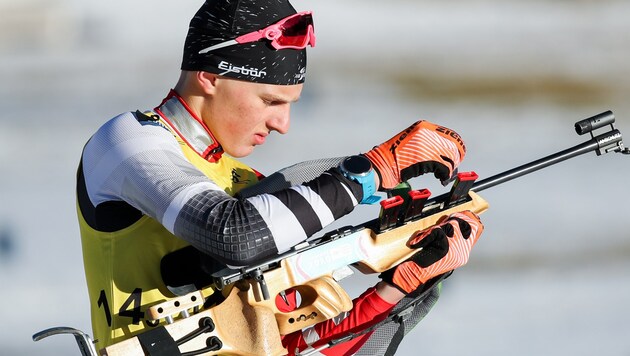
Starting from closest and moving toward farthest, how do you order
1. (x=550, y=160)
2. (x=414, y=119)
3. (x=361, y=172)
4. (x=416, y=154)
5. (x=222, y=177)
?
(x=361, y=172), (x=416, y=154), (x=222, y=177), (x=550, y=160), (x=414, y=119)

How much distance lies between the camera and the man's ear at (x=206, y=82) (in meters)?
2.82

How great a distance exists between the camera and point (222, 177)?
117 inches

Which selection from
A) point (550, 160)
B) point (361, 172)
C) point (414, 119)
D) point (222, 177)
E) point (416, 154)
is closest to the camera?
point (361, 172)

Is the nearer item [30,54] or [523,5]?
[30,54]

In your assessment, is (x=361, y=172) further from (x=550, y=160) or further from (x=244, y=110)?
(x=550, y=160)

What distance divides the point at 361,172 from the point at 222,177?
468mm

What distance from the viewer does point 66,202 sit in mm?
4773

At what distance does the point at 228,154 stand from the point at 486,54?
8.15 ft

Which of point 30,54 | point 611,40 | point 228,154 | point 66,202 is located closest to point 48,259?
point 66,202

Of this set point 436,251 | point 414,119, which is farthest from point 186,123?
point 414,119

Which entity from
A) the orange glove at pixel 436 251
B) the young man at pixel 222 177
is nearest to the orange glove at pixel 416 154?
→ the young man at pixel 222 177

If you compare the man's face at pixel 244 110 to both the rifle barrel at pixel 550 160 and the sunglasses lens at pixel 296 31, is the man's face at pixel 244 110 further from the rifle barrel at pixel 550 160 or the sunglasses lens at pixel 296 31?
the rifle barrel at pixel 550 160

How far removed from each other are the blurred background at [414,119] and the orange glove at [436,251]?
168 centimetres

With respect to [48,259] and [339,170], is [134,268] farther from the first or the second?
[48,259]
